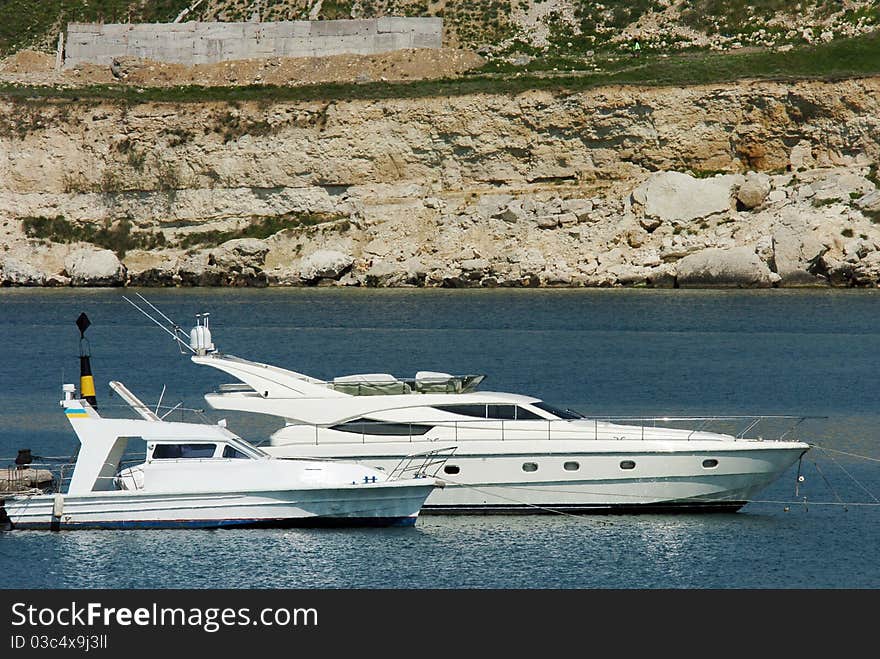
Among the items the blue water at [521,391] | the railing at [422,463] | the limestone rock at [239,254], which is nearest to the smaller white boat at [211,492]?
the blue water at [521,391]

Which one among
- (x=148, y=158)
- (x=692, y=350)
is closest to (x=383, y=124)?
(x=148, y=158)

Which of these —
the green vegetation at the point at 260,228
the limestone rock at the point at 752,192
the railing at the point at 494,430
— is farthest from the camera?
the green vegetation at the point at 260,228

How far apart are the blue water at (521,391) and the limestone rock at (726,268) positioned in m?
1.29

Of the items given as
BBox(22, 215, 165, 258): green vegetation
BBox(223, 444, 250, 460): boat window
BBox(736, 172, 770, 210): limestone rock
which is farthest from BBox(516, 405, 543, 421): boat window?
BBox(22, 215, 165, 258): green vegetation

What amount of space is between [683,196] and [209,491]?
6957cm

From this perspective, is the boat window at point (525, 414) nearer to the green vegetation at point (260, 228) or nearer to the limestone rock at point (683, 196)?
the limestone rock at point (683, 196)

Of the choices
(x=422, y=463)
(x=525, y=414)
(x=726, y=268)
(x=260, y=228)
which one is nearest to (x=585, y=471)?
(x=525, y=414)

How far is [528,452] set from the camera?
3100 centimetres

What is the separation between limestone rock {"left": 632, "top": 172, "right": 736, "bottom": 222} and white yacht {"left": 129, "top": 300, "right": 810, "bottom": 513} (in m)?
64.2

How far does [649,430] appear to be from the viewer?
3161 centimetres

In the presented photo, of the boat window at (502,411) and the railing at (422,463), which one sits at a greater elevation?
the boat window at (502,411)

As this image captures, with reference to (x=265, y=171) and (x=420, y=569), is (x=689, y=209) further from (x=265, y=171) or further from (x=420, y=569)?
(x=420, y=569)

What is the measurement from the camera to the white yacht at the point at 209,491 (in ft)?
97.7

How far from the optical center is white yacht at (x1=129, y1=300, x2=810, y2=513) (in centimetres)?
3105
